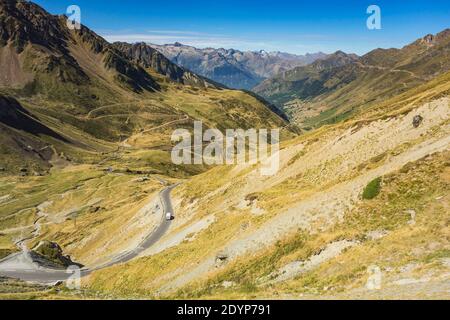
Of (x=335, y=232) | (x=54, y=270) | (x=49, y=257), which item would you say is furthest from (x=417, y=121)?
(x=49, y=257)

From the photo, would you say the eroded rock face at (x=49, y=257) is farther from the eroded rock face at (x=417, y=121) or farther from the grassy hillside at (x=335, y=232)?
the eroded rock face at (x=417, y=121)

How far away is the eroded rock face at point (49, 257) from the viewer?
8525cm

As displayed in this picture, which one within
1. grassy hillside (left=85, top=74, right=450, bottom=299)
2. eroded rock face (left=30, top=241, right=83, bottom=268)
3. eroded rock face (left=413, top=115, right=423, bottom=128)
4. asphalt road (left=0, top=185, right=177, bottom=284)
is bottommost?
eroded rock face (left=30, top=241, right=83, bottom=268)

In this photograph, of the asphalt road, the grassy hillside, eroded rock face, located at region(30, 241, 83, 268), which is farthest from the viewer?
eroded rock face, located at region(30, 241, 83, 268)

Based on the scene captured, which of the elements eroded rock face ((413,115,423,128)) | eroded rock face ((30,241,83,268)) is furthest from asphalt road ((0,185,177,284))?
eroded rock face ((413,115,423,128))

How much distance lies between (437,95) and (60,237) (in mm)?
122688

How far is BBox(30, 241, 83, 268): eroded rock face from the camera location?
8525 centimetres

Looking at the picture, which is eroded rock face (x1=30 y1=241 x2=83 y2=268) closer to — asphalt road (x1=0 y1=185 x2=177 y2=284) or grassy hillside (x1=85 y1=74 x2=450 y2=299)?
asphalt road (x1=0 y1=185 x2=177 y2=284)

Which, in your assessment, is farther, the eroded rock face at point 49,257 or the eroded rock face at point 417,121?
the eroded rock face at point 49,257

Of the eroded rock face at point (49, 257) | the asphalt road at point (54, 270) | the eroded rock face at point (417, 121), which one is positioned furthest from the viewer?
the eroded rock face at point (49, 257)

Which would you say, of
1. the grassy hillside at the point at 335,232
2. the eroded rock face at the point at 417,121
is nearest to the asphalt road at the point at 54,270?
the grassy hillside at the point at 335,232
